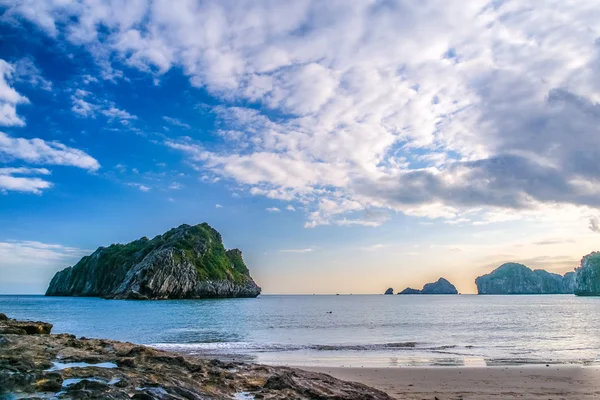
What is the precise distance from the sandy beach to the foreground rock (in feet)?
14.7

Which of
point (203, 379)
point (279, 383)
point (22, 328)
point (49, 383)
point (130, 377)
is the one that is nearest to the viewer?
point (49, 383)

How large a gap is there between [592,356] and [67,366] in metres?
35.7

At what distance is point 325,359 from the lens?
1140 inches

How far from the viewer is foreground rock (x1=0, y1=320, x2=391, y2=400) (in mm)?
9758

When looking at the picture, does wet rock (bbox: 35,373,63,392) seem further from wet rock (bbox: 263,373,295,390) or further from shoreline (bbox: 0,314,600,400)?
wet rock (bbox: 263,373,295,390)

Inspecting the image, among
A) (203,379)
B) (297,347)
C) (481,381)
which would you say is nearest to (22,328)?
(203,379)

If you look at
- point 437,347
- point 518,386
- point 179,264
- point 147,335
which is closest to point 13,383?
point 518,386

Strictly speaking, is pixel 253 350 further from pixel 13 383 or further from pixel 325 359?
pixel 13 383

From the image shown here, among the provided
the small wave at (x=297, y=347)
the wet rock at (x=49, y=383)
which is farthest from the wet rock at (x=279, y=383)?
the small wave at (x=297, y=347)

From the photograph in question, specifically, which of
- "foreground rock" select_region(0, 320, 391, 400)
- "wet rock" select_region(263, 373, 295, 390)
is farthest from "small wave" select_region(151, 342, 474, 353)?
"wet rock" select_region(263, 373, 295, 390)

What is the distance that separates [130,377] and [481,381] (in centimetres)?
1704

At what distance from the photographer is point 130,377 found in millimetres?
11438

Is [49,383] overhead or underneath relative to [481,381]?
overhead

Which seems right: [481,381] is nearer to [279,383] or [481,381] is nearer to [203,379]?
[279,383]
